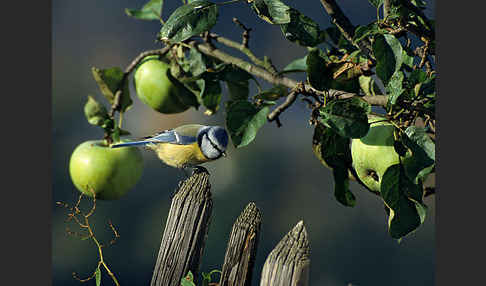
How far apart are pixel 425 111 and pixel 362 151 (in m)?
0.12

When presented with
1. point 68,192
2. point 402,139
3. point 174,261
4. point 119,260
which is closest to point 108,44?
point 68,192

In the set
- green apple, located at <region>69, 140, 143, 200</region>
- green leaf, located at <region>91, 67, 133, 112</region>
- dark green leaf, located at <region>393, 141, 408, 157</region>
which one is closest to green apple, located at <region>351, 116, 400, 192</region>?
dark green leaf, located at <region>393, 141, 408, 157</region>

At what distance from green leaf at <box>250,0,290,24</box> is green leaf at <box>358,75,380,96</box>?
287 mm

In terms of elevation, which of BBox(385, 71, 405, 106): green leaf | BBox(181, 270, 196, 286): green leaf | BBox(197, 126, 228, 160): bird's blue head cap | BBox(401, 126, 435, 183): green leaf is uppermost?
BBox(385, 71, 405, 106): green leaf

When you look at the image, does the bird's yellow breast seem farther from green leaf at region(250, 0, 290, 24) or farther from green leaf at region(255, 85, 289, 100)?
green leaf at region(250, 0, 290, 24)

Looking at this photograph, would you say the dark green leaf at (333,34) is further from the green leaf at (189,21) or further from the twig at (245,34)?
the green leaf at (189,21)

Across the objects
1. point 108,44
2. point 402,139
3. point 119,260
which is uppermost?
point 108,44

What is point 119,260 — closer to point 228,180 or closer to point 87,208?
point 87,208

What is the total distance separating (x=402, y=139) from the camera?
842 millimetres

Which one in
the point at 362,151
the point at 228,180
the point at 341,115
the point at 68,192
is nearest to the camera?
the point at 341,115

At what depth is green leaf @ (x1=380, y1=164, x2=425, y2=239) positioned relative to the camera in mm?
849

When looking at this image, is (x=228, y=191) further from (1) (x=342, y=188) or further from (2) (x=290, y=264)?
(2) (x=290, y=264)

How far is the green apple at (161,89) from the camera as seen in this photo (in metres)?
1.19

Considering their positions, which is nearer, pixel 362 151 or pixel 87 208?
pixel 362 151
